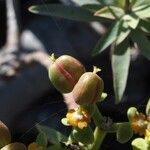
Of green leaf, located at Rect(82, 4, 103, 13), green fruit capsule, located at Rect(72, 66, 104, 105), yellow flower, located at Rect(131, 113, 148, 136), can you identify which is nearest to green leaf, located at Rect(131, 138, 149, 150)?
yellow flower, located at Rect(131, 113, 148, 136)

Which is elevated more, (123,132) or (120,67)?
(123,132)

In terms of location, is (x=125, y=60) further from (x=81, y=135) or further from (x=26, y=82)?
(x=81, y=135)

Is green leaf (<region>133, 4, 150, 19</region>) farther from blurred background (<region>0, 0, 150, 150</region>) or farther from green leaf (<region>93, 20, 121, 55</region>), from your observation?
blurred background (<region>0, 0, 150, 150</region>)

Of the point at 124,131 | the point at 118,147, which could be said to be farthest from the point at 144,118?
the point at 118,147

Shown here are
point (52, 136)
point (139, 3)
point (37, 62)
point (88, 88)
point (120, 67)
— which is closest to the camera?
point (88, 88)

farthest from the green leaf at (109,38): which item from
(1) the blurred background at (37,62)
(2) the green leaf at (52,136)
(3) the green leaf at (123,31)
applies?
(2) the green leaf at (52,136)

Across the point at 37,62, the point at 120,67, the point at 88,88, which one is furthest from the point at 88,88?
the point at 37,62

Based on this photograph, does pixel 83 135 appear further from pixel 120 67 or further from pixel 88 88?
pixel 120 67
